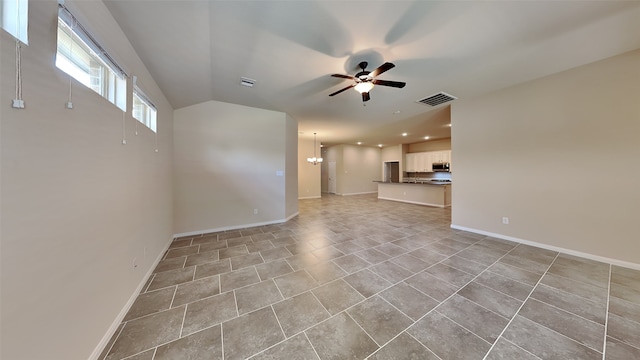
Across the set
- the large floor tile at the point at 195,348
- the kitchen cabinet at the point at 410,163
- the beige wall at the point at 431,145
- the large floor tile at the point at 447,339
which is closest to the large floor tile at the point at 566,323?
the large floor tile at the point at 447,339

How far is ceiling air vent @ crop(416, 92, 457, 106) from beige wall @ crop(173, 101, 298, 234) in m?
3.19

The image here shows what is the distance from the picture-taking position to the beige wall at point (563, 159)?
8.43 ft

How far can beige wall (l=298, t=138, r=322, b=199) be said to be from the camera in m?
8.37

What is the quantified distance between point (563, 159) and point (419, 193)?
14.6 feet

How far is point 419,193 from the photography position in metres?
7.37

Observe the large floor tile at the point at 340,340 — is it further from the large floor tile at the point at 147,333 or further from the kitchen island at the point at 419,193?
the kitchen island at the point at 419,193

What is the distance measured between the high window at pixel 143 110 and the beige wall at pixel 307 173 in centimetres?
576

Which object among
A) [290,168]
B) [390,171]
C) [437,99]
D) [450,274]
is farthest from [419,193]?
[450,274]

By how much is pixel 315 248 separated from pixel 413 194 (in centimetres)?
576

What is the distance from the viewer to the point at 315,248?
3219mm

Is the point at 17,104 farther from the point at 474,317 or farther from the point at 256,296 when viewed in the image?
the point at 474,317

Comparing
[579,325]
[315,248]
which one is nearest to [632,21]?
[579,325]

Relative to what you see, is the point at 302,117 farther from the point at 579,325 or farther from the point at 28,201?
the point at 579,325

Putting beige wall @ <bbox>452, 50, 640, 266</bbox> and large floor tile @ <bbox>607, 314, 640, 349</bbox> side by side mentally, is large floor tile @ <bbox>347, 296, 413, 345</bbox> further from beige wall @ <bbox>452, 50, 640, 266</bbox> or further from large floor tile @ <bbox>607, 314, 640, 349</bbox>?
beige wall @ <bbox>452, 50, 640, 266</bbox>
